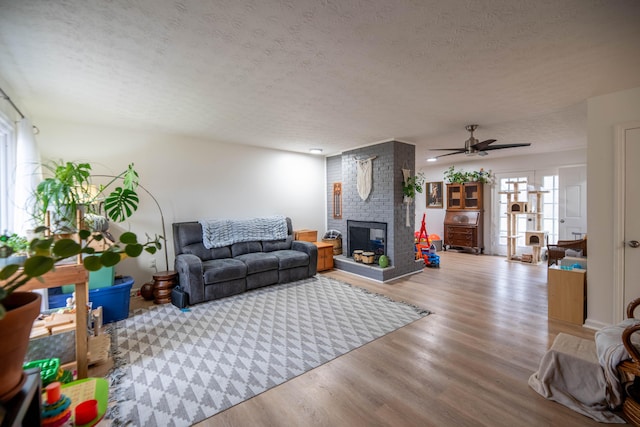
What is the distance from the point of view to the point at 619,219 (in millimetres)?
2789

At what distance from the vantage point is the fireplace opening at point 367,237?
5.05 m

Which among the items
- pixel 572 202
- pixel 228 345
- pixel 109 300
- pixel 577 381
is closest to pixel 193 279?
pixel 109 300

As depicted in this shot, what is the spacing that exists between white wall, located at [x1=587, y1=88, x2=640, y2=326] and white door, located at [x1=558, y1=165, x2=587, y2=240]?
3.60 m

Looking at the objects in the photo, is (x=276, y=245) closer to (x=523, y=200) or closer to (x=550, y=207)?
(x=523, y=200)

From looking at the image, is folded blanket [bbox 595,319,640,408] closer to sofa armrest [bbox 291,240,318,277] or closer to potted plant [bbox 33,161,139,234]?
sofa armrest [bbox 291,240,318,277]

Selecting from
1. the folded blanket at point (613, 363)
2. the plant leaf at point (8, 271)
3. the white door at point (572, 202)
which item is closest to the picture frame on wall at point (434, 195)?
the white door at point (572, 202)

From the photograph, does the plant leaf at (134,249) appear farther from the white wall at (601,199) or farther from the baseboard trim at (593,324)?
the baseboard trim at (593,324)

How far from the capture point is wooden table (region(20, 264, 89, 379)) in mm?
1739

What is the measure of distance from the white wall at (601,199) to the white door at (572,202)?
3.60 meters

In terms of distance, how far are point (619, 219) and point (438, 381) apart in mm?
2540

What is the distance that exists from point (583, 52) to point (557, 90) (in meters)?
0.80

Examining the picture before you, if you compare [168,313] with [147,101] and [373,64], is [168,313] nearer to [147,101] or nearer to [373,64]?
[147,101]

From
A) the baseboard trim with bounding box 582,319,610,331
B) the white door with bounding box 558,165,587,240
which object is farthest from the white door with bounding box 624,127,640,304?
the white door with bounding box 558,165,587,240

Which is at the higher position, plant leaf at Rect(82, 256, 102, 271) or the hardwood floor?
plant leaf at Rect(82, 256, 102, 271)
